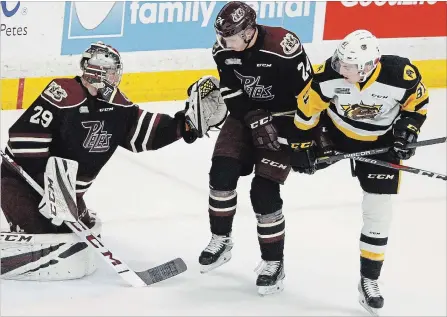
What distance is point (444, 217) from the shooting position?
5.14m

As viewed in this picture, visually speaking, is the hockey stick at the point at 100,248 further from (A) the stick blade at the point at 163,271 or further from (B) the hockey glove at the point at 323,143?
(B) the hockey glove at the point at 323,143

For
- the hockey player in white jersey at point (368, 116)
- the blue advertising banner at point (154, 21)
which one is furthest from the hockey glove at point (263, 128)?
the blue advertising banner at point (154, 21)

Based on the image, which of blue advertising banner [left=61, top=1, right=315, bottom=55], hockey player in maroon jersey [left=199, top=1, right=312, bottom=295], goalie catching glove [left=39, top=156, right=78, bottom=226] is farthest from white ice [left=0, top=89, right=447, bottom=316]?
blue advertising banner [left=61, top=1, right=315, bottom=55]

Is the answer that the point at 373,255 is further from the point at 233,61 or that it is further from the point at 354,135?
the point at 233,61

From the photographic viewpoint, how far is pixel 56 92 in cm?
410

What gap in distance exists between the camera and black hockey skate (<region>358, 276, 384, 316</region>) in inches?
157

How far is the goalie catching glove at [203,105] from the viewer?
13.8ft

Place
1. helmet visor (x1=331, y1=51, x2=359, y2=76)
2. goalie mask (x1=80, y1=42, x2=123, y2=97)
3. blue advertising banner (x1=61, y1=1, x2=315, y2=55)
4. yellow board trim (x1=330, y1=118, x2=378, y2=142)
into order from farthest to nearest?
blue advertising banner (x1=61, y1=1, x2=315, y2=55) < goalie mask (x1=80, y1=42, x2=123, y2=97) < yellow board trim (x1=330, y1=118, x2=378, y2=142) < helmet visor (x1=331, y1=51, x2=359, y2=76)

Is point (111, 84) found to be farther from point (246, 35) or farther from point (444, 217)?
point (444, 217)

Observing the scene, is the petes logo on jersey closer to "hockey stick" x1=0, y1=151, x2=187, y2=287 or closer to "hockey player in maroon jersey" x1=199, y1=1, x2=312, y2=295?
"hockey stick" x1=0, y1=151, x2=187, y2=287

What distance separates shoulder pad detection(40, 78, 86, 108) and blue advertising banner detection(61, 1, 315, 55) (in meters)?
1.71

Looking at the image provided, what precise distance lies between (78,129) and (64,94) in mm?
142

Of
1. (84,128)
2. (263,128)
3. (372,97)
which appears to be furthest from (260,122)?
(84,128)

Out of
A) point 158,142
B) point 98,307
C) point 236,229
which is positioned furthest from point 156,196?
point 98,307
